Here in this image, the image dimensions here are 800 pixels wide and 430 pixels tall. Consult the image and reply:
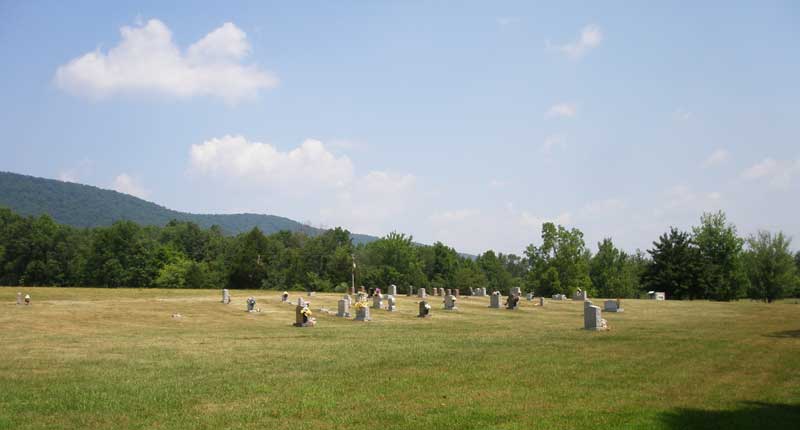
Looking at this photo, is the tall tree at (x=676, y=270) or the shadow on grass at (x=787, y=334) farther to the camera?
the tall tree at (x=676, y=270)

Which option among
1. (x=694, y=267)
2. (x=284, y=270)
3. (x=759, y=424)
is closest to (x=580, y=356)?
(x=759, y=424)

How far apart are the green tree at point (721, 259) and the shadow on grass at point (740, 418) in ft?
203

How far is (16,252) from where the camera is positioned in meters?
98.2

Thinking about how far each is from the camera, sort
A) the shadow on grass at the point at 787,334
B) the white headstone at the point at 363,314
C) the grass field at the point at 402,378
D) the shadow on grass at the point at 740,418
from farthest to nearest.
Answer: the white headstone at the point at 363,314 < the shadow on grass at the point at 787,334 < the grass field at the point at 402,378 < the shadow on grass at the point at 740,418

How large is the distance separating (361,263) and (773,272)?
6645 centimetres

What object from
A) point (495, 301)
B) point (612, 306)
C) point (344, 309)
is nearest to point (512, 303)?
point (495, 301)

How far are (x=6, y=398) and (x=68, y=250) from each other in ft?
337

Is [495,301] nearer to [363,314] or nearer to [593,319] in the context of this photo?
[363,314]

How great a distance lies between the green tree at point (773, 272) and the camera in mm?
68750

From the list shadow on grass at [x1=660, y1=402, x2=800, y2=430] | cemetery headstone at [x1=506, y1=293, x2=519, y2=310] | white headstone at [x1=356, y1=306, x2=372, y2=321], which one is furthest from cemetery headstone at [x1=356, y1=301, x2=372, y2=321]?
shadow on grass at [x1=660, y1=402, x2=800, y2=430]

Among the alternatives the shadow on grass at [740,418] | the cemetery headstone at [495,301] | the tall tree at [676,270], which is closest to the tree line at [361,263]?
the tall tree at [676,270]

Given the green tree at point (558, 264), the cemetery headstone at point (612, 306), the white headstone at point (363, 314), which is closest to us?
the white headstone at point (363, 314)

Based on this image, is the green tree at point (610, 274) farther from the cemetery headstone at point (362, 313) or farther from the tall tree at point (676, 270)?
the cemetery headstone at point (362, 313)

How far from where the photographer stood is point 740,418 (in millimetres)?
9297
